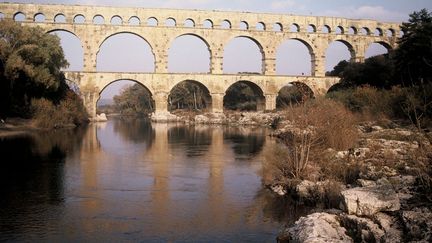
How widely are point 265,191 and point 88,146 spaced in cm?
1272

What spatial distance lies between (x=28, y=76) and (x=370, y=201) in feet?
89.8

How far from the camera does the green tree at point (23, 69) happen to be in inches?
1137

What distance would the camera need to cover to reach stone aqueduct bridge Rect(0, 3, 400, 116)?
143 ft

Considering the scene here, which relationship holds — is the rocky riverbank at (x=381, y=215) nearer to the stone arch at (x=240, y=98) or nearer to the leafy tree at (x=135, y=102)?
the stone arch at (x=240, y=98)

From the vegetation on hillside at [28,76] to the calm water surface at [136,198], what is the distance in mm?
11292

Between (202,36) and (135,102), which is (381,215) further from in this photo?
(135,102)

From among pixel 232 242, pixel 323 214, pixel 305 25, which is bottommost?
pixel 232 242

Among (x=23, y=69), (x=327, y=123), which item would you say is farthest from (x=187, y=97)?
(x=327, y=123)

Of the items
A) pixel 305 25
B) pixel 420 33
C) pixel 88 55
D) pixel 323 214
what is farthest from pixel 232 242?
pixel 305 25

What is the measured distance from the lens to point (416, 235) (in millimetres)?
6492

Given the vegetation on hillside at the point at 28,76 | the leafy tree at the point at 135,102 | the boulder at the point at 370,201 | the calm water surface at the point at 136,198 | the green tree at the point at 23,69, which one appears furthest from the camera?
the leafy tree at the point at 135,102

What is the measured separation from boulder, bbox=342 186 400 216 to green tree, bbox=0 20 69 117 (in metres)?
Result: 25.4

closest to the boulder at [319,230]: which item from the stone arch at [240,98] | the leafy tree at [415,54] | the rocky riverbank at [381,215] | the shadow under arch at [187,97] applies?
the rocky riverbank at [381,215]

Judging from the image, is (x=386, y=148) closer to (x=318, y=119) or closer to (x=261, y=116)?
(x=318, y=119)
